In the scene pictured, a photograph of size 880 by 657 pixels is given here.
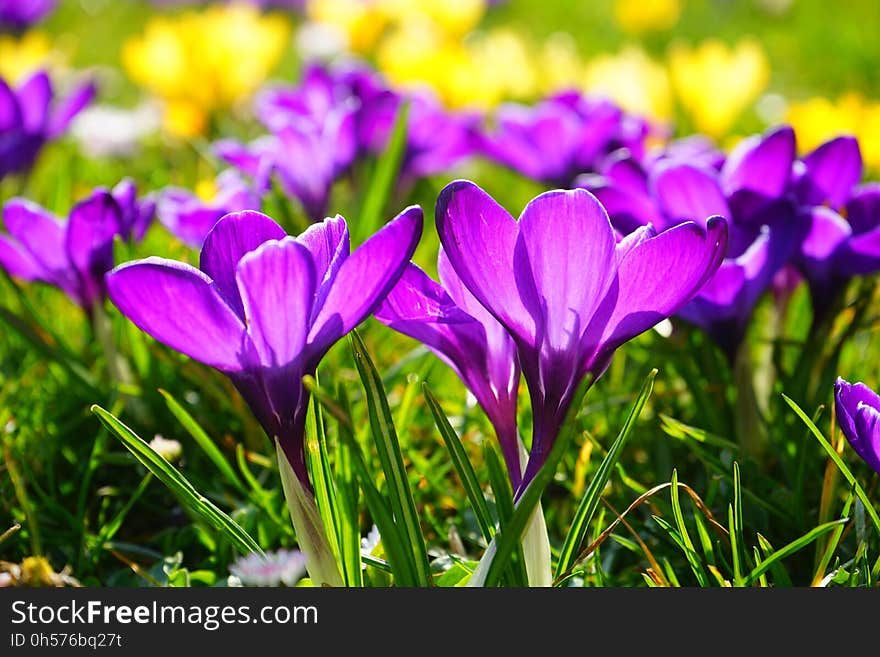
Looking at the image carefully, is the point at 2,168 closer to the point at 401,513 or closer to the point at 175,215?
the point at 175,215

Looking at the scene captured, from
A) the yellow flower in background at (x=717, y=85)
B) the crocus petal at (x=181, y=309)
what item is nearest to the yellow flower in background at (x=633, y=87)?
the yellow flower in background at (x=717, y=85)

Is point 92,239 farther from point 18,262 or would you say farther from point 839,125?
point 839,125

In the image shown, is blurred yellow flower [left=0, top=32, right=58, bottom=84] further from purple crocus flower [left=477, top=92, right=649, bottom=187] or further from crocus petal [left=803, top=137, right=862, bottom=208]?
crocus petal [left=803, top=137, right=862, bottom=208]

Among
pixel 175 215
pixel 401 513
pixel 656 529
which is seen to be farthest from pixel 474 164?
pixel 401 513

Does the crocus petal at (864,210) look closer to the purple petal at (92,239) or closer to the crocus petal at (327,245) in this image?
the crocus petal at (327,245)

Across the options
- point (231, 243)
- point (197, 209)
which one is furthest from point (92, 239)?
point (231, 243)
